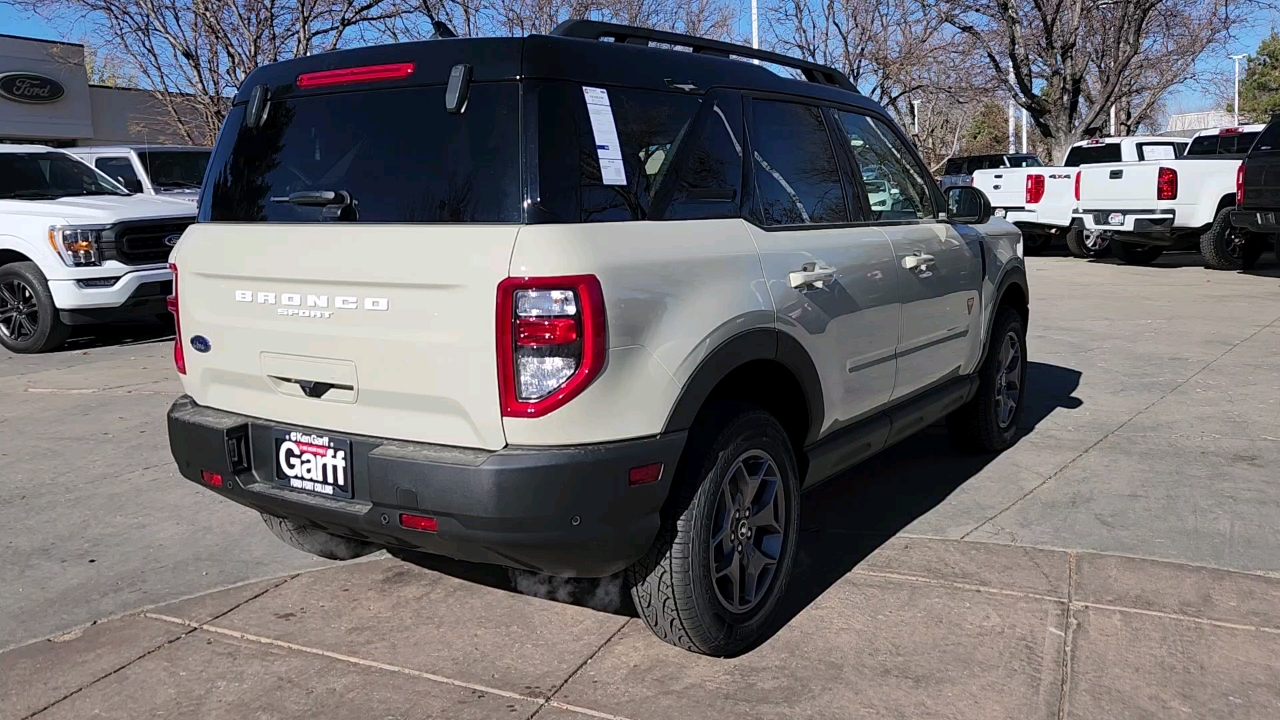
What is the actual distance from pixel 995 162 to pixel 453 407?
849 inches

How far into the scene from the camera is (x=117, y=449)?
6262 millimetres

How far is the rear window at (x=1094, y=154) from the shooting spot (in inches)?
731

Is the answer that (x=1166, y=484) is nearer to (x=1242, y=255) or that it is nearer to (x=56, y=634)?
(x=56, y=634)

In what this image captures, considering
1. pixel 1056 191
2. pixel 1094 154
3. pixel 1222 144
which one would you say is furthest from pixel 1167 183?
pixel 1094 154

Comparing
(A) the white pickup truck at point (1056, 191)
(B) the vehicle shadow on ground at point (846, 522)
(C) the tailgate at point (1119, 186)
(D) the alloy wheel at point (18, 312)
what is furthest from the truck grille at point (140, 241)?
(C) the tailgate at point (1119, 186)

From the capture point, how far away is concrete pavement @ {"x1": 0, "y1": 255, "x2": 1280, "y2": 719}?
3.32m

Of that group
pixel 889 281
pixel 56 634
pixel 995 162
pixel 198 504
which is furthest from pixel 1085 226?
pixel 56 634

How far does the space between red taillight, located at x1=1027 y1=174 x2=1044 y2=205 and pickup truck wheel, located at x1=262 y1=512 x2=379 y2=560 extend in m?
14.6

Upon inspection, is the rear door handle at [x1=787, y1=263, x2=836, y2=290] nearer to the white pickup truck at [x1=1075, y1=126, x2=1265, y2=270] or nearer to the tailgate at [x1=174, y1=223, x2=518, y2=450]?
the tailgate at [x1=174, y1=223, x2=518, y2=450]

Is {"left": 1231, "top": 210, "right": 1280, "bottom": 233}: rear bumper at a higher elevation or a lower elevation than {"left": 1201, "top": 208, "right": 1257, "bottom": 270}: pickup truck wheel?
higher

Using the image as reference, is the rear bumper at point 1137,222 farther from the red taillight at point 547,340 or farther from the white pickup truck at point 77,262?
the red taillight at point 547,340

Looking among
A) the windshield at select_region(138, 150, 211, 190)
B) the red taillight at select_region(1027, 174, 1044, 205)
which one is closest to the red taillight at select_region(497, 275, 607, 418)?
the windshield at select_region(138, 150, 211, 190)

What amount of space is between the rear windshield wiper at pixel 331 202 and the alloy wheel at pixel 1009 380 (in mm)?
3586

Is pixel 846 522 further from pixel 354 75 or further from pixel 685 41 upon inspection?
pixel 354 75
